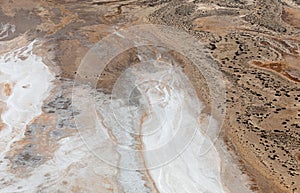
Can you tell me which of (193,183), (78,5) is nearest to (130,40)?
(78,5)

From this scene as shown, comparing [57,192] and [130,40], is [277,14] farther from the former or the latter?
[57,192]

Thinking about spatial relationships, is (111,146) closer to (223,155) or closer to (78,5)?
(223,155)

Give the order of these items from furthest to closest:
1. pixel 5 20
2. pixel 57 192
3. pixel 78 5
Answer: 1. pixel 78 5
2. pixel 5 20
3. pixel 57 192

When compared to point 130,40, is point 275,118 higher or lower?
lower

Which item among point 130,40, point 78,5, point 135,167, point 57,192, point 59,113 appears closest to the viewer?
point 57,192

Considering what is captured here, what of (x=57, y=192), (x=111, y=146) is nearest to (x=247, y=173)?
(x=111, y=146)

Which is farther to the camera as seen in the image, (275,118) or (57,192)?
(275,118)
